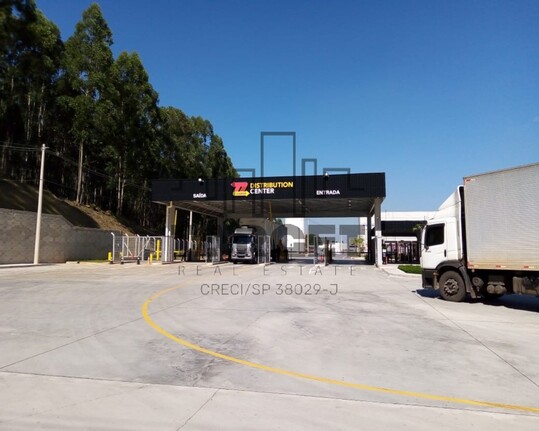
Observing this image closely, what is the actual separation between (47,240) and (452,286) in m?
31.7

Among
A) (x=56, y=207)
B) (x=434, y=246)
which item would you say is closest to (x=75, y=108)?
(x=56, y=207)

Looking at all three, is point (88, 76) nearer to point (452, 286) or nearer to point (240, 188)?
point (240, 188)

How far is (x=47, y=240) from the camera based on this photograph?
111 feet

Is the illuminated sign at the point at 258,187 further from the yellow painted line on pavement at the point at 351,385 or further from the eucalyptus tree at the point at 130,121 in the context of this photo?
the yellow painted line on pavement at the point at 351,385

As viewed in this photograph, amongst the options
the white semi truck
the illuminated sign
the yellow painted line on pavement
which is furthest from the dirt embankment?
the white semi truck

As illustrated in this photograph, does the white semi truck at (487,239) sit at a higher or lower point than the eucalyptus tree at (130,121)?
lower

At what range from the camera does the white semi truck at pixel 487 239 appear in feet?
37.0

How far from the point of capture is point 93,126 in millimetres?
42344

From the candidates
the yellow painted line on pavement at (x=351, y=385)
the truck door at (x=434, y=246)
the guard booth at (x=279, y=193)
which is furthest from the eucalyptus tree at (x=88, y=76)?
the yellow painted line on pavement at (x=351, y=385)

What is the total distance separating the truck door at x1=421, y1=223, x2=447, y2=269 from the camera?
13.9 meters

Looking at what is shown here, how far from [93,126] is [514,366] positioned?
1723 inches

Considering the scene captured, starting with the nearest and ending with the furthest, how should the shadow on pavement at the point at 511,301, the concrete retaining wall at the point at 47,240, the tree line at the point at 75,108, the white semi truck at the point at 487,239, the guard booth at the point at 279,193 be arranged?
the white semi truck at the point at 487,239, the shadow on pavement at the point at 511,301, the guard booth at the point at 279,193, the concrete retaining wall at the point at 47,240, the tree line at the point at 75,108

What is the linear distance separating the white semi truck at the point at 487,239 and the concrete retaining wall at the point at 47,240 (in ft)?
98.0

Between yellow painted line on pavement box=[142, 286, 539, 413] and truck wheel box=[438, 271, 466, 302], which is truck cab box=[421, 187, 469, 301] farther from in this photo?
yellow painted line on pavement box=[142, 286, 539, 413]
